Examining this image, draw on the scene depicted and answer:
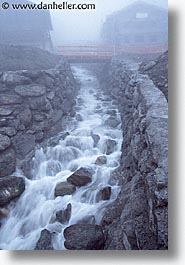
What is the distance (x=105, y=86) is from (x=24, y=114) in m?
2.92

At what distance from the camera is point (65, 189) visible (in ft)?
13.8

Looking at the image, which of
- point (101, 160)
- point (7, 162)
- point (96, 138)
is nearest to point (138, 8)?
point (96, 138)

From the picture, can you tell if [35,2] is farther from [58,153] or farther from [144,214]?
[144,214]

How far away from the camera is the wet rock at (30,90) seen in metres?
5.61

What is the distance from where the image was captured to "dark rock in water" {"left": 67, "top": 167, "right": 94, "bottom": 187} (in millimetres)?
4262

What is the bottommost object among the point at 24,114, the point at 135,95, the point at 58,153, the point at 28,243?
the point at 28,243

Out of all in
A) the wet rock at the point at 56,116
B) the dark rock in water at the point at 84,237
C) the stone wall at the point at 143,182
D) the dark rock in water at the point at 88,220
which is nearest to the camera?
the stone wall at the point at 143,182

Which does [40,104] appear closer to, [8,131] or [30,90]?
[30,90]

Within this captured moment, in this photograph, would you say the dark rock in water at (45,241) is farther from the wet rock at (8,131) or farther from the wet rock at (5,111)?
the wet rock at (5,111)

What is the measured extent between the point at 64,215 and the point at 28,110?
233cm

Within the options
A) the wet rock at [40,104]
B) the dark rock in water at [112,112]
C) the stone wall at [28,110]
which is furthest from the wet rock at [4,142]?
the dark rock in water at [112,112]

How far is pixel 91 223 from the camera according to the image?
373cm

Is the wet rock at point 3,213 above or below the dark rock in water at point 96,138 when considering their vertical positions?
below

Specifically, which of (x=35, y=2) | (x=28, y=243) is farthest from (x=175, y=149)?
(x=35, y=2)
